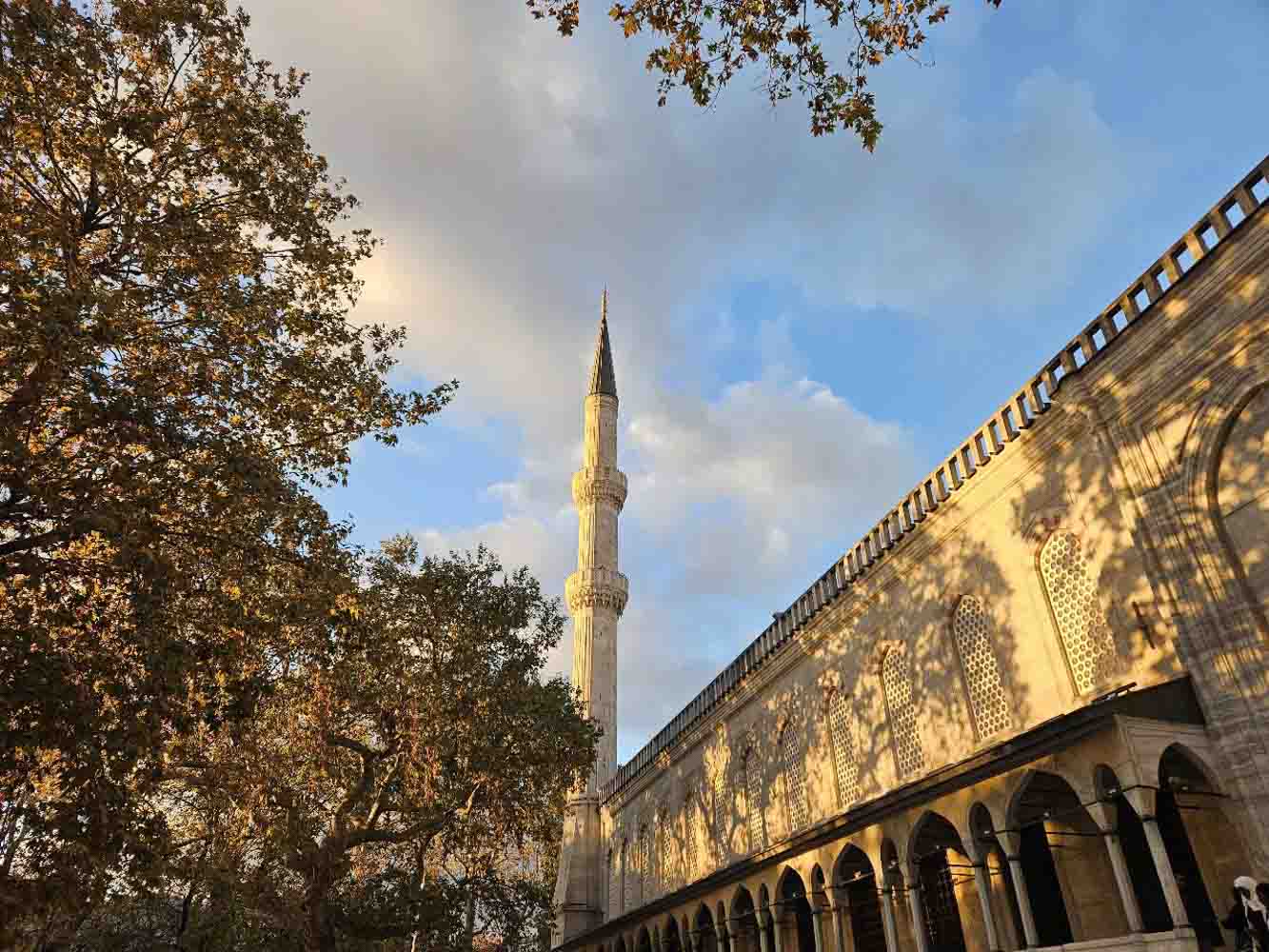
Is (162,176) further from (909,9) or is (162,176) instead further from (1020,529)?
(1020,529)

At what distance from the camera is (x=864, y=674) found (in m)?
18.5

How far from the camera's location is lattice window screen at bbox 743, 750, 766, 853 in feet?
75.3

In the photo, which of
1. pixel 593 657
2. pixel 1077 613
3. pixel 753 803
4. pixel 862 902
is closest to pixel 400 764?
pixel 753 803

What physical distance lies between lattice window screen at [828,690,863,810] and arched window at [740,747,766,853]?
4391 mm

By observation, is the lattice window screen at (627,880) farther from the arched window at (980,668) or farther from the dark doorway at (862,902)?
the arched window at (980,668)

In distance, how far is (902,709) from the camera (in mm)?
17188

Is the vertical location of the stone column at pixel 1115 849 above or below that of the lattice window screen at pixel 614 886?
below

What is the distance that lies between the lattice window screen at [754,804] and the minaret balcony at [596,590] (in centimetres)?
1801

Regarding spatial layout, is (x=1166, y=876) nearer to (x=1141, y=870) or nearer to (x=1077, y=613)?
(x=1141, y=870)

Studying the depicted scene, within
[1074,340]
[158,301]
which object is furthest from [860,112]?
[158,301]

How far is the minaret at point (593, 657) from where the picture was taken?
39281 mm

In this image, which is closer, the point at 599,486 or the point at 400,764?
the point at 400,764

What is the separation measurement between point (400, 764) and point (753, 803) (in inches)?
389

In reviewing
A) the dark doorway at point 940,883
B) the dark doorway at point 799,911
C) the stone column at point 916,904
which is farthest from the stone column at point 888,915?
the dark doorway at point 799,911
